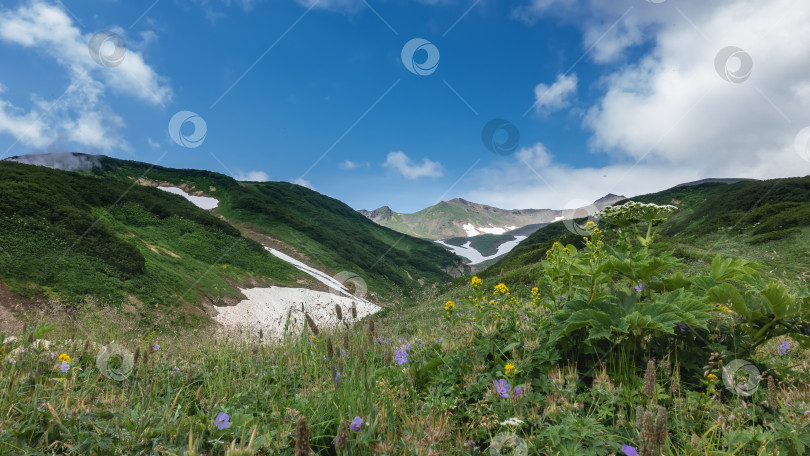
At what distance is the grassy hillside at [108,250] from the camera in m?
22.2

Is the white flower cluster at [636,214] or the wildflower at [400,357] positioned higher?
the white flower cluster at [636,214]

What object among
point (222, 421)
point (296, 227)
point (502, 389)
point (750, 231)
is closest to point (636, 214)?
point (502, 389)

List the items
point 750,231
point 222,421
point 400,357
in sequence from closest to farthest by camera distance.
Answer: point 222,421
point 400,357
point 750,231

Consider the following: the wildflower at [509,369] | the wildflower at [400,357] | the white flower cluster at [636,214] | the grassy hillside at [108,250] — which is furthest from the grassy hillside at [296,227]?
the wildflower at [509,369]

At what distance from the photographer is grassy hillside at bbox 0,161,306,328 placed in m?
22.2

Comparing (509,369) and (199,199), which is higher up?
(199,199)

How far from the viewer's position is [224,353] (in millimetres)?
5539

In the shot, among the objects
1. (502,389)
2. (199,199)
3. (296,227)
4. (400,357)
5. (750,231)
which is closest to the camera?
(502,389)

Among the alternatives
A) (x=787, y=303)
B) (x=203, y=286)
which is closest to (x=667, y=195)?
(x=203, y=286)

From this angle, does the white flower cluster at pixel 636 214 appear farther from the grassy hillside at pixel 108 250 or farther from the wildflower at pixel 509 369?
the grassy hillside at pixel 108 250

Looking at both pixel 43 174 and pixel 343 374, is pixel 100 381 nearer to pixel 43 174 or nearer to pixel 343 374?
pixel 343 374

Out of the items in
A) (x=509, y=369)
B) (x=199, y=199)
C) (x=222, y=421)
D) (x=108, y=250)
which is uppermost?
(x=199, y=199)

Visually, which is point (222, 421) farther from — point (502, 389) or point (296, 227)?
point (296, 227)

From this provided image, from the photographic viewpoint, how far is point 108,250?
27969 mm
